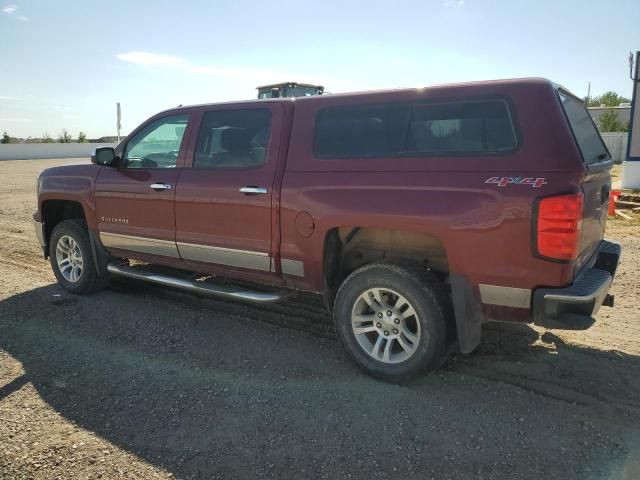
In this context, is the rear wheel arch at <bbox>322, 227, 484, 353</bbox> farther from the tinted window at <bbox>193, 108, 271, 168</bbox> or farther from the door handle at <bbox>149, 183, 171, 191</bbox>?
the door handle at <bbox>149, 183, 171, 191</bbox>

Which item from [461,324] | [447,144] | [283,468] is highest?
[447,144]

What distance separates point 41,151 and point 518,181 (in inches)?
1855

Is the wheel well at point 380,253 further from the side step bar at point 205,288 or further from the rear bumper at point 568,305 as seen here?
the rear bumper at point 568,305

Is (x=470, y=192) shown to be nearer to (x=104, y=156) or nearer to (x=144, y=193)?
(x=144, y=193)

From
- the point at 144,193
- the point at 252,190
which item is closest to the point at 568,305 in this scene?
the point at 252,190

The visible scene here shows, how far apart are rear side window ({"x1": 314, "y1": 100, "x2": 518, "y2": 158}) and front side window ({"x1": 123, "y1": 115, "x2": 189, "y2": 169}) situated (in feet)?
5.21

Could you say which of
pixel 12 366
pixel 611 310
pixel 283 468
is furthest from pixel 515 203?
pixel 12 366

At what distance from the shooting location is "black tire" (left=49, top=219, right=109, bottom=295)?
568cm

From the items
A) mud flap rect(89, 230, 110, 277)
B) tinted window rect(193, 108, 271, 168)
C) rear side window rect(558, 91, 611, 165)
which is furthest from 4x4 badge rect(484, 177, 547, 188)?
mud flap rect(89, 230, 110, 277)

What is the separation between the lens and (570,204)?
9.85 ft

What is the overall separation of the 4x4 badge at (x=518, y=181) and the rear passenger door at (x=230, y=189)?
1718 millimetres

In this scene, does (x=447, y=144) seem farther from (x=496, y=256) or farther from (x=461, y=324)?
(x=461, y=324)

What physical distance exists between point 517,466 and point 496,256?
1.19m

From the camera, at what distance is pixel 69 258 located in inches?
233
